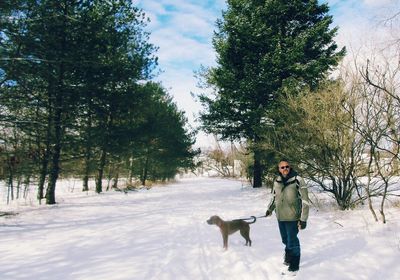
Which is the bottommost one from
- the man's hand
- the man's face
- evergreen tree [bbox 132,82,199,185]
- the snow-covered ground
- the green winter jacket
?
the snow-covered ground

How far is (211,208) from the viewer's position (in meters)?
13.0

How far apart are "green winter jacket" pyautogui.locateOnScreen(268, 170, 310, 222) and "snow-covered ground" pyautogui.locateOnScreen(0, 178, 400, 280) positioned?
904 mm

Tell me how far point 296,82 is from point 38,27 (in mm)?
11247

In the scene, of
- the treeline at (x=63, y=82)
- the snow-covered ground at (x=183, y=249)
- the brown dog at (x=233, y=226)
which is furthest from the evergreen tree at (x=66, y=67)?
the brown dog at (x=233, y=226)

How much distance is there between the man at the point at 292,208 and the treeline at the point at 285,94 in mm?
4532

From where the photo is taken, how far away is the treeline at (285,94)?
9.44 m

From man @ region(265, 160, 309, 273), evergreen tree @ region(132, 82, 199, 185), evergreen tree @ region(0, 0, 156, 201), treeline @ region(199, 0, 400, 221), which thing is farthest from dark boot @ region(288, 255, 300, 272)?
evergreen tree @ region(132, 82, 199, 185)

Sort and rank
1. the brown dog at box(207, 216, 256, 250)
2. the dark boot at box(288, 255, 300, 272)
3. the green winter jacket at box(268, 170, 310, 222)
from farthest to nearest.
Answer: the brown dog at box(207, 216, 256, 250) < the green winter jacket at box(268, 170, 310, 222) < the dark boot at box(288, 255, 300, 272)

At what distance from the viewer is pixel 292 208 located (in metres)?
5.36

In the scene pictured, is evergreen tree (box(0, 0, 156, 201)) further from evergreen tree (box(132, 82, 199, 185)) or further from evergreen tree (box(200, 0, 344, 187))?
evergreen tree (box(132, 82, 199, 185))

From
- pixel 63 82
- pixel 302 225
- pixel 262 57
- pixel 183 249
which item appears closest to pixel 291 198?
pixel 302 225

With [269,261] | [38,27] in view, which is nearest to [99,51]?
[38,27]

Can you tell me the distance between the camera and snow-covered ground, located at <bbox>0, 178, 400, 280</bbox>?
5.25 metres

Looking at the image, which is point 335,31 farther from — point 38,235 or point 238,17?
point 38,235
